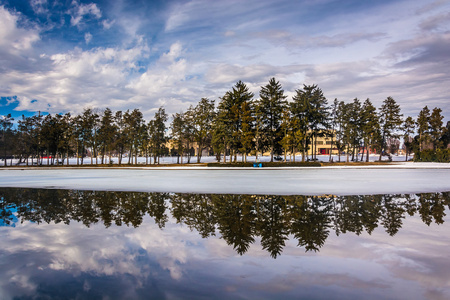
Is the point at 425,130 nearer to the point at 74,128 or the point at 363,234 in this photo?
the point at 363,234

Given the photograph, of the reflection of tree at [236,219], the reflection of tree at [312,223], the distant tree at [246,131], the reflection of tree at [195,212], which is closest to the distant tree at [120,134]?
the distant tree at [246,131]

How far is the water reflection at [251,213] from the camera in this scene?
287 inches

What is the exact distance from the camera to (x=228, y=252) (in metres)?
5.92

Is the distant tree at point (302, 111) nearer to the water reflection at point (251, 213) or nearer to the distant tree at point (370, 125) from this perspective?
the distant tree at point (370, 125)

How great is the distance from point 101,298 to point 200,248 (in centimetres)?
242

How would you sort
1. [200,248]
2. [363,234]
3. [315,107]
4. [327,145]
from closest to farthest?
[200,248] → [363,234] → [315,107] → [327,145]

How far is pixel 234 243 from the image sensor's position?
6484mm

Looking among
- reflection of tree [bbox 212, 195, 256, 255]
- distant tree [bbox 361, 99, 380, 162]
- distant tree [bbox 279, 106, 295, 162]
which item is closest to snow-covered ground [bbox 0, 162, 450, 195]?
reflection of tree [bbox 212, 195, 256, 255]

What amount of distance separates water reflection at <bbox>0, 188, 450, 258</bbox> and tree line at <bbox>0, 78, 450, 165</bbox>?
3969 cm

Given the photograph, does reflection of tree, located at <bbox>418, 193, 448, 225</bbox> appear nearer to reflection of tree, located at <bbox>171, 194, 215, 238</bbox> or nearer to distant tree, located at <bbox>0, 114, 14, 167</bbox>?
reflection of tree, located at <bbox>171, 194, 215, 238</bbox>

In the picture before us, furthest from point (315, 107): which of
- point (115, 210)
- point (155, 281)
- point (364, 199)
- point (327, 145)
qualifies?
point (327, 145)

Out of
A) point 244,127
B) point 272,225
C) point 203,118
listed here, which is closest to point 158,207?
point 272,225

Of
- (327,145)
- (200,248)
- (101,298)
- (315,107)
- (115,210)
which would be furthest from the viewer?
(327,145)

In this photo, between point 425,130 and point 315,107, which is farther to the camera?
point 425,130
